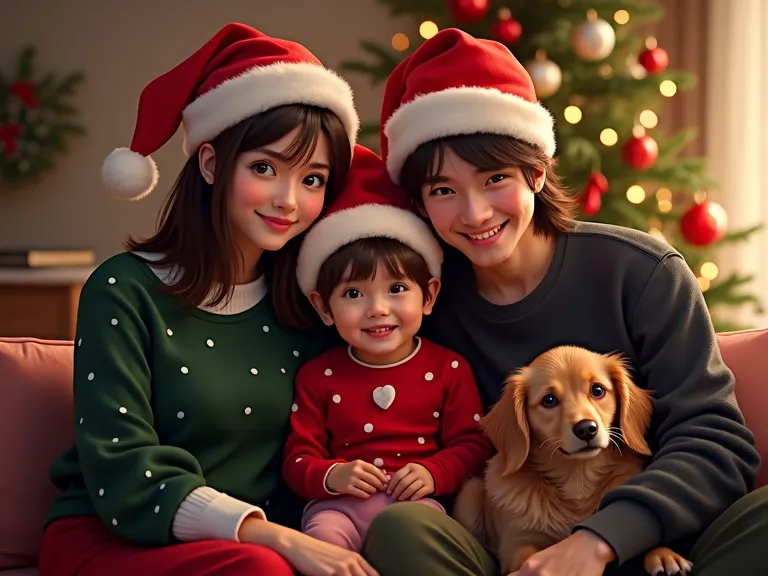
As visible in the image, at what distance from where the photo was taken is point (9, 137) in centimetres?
496

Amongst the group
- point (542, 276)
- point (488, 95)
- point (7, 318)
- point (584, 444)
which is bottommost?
point (7, 318)

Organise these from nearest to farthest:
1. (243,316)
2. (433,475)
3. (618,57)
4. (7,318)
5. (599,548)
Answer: (599,548) < (433,475) < (243,316) < (618,57) < (7,318)

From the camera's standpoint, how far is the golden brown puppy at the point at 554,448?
5.51 feet

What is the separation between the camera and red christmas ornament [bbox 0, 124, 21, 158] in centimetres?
494

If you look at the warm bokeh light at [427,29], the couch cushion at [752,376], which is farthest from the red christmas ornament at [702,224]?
the couch cushion at [752,376]

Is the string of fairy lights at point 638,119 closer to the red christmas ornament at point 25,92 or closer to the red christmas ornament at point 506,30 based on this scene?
the red christmas ornament at point 506,30

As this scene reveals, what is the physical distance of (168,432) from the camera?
6.03 ft

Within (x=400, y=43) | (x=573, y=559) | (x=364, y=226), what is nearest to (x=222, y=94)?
(x=364, y=226)

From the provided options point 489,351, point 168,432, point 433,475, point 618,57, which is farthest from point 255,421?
point 618,57

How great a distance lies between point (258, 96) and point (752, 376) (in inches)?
45.0

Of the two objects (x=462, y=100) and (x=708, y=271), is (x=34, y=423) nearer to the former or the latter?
(x=462, y=100)

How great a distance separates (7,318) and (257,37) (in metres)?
2.88

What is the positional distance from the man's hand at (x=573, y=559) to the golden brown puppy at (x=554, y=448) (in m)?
0.11

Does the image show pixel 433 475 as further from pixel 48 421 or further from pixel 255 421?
pixel 48 421
